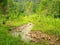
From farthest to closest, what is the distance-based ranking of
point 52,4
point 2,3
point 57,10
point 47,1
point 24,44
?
point 47,1 < point 52,4 < point 57,10 < point 2,3 < point 24,44


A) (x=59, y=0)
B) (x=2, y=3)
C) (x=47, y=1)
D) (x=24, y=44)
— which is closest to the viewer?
(x=24, y=44)

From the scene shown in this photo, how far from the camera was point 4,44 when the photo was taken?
23.4 ft

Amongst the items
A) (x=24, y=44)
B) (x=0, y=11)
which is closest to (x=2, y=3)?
(x=0, y=11)

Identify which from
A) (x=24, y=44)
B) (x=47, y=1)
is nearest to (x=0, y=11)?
(x=24, y=44)

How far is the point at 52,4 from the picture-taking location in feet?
111

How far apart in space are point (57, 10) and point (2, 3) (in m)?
20.3

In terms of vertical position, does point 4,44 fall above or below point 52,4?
above

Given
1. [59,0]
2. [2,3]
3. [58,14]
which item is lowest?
[58,14]

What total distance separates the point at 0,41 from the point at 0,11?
5626 millimetres

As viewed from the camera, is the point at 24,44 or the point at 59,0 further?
the point at 59,0

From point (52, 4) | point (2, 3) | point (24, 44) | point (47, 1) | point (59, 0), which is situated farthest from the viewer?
point (47, 1)

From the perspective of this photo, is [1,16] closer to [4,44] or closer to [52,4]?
[4,44]

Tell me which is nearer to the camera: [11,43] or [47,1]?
[11,43]

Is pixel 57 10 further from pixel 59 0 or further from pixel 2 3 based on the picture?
pixel 2 3
